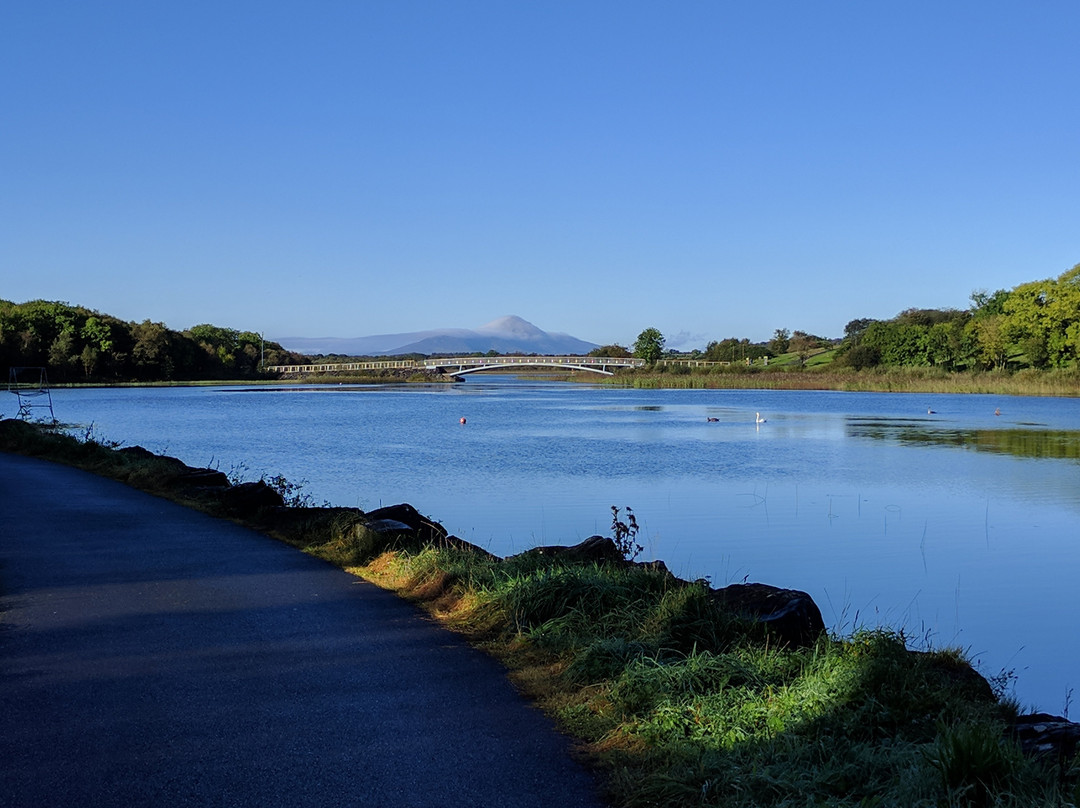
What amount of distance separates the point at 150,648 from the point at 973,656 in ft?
23.0

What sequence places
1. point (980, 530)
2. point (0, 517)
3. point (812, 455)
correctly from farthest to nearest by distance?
point (812, 455) → point (980, 530) → point (0, 517)

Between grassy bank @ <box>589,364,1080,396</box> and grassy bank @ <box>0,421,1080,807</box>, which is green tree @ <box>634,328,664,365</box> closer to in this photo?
grassy bank @ <box>589,364,1080,396</box>

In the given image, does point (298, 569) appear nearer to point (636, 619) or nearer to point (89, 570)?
point (89, 570)

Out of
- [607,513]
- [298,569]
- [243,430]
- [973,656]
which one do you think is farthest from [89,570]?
[243,430]

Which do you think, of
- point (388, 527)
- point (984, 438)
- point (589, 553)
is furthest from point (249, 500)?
point (984, 438)

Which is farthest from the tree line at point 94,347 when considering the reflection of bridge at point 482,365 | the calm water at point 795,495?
the calm water at point 795,495

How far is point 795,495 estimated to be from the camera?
2059 cm

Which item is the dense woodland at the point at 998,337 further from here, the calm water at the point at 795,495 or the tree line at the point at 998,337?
the calm water at the point at 795,495

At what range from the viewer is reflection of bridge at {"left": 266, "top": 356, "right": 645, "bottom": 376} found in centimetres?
12688

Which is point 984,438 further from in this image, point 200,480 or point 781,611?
point 781,611

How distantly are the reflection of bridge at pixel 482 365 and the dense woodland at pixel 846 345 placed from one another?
10613 mm

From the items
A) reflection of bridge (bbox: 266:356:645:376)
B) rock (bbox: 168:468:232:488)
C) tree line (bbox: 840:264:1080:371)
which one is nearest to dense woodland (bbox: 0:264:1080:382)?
tree line (bbox: 840:264:1080:371)

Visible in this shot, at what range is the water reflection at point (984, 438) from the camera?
3042 centimetres

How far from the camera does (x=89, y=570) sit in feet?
31.0
